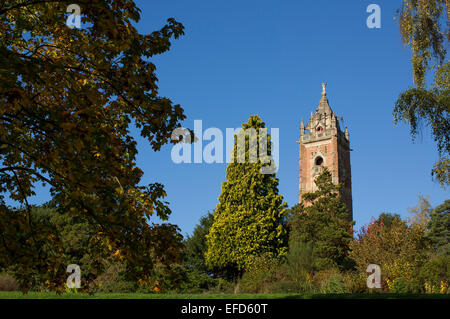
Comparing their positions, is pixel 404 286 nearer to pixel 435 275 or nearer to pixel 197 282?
pixel 435 275

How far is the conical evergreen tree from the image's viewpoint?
2766 centimetres

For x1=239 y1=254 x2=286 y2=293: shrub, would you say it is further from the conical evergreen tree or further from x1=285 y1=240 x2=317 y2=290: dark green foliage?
the conical evergreen tree

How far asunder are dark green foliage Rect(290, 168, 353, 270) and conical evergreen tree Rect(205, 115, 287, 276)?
1.37 meters

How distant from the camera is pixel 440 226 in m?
44.3

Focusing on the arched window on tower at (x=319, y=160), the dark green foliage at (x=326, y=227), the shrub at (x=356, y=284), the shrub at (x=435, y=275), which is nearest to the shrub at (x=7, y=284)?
the shrub at (x=356, y=284)

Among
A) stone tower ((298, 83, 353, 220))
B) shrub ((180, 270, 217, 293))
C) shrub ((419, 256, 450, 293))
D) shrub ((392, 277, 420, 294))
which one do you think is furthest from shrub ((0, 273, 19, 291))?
stone tower ((298, 83, 353, 220))

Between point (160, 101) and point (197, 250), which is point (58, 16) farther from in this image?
point (197, 250)

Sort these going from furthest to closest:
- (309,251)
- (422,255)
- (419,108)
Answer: (309,251), (422,255), (419,108)

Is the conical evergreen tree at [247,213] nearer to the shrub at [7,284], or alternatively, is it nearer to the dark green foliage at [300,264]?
the dark green foliage at [300,264]

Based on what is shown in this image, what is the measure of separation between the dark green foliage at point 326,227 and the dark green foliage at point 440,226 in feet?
62.1

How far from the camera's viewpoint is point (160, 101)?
6.18 meters

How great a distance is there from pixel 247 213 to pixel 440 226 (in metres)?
26.7
